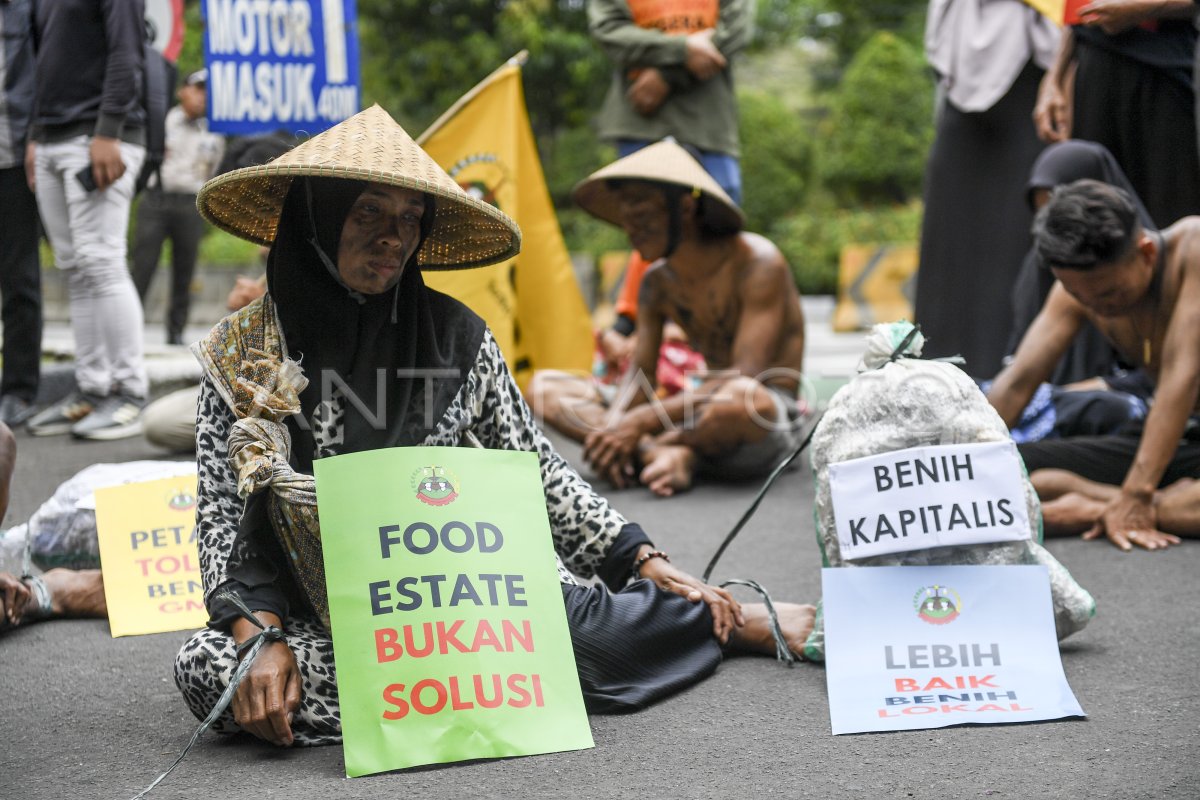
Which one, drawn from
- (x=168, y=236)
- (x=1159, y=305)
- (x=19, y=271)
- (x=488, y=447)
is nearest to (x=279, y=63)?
(x=19, y=271)

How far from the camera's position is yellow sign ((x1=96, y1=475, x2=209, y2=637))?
329cm

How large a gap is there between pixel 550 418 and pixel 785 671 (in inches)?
114

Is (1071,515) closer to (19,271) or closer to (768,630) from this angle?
(768,630)

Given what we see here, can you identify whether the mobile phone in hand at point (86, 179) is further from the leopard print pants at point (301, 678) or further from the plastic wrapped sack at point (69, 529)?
the leopard print pants at point (301, 678)

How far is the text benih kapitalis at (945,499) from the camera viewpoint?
272 cm

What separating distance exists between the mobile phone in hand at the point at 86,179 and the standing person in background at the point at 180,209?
2.98 m

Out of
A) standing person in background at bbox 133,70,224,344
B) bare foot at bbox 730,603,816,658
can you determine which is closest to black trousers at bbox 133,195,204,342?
standing person in background at bbox 133,70,224,344

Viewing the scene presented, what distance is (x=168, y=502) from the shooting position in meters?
3.45

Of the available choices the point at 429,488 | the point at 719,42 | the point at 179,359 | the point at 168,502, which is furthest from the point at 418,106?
the point at 429,488

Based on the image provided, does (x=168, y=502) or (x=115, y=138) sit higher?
(x=115, y=138)

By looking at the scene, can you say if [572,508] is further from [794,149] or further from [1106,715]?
[794,149]

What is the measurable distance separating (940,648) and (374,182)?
55.2 inches

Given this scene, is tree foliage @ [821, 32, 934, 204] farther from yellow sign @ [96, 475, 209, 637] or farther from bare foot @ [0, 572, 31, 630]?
bare foot @ [0, 572, 31, 630]

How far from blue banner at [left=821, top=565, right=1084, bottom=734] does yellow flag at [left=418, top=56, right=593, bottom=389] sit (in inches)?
117
